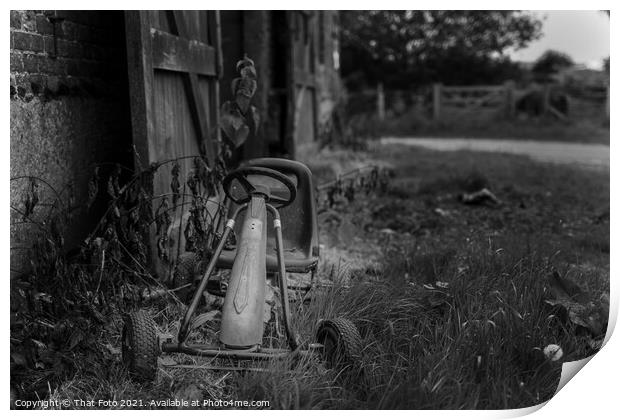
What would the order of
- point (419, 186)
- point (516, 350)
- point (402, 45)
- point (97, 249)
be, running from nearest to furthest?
point (516, 350), point (97, 249), point (419, 186), point (402, 45)

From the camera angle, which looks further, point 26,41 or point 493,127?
point 493,127

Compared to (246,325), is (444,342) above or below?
below

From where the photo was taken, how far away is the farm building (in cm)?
323

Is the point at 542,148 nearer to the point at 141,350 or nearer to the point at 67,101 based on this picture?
the point at 67,101

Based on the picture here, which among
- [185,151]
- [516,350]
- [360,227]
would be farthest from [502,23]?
[516,350]

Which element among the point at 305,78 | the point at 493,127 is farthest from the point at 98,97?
the point at 493,127

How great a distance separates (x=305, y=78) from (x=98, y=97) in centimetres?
543

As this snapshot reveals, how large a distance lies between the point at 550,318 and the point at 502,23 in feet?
51.9

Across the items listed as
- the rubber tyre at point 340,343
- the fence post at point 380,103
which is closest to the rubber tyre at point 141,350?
the rubber tyre at point 340,343

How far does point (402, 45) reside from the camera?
1995 cm

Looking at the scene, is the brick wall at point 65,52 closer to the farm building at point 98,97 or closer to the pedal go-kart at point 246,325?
the farm building at point 98,97

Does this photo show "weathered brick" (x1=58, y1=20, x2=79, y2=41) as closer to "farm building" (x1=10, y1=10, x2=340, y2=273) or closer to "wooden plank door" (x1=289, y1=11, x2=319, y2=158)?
"farm building" (x1=10, y1=10, x2=340, y2=273)

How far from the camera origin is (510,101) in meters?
16.5
